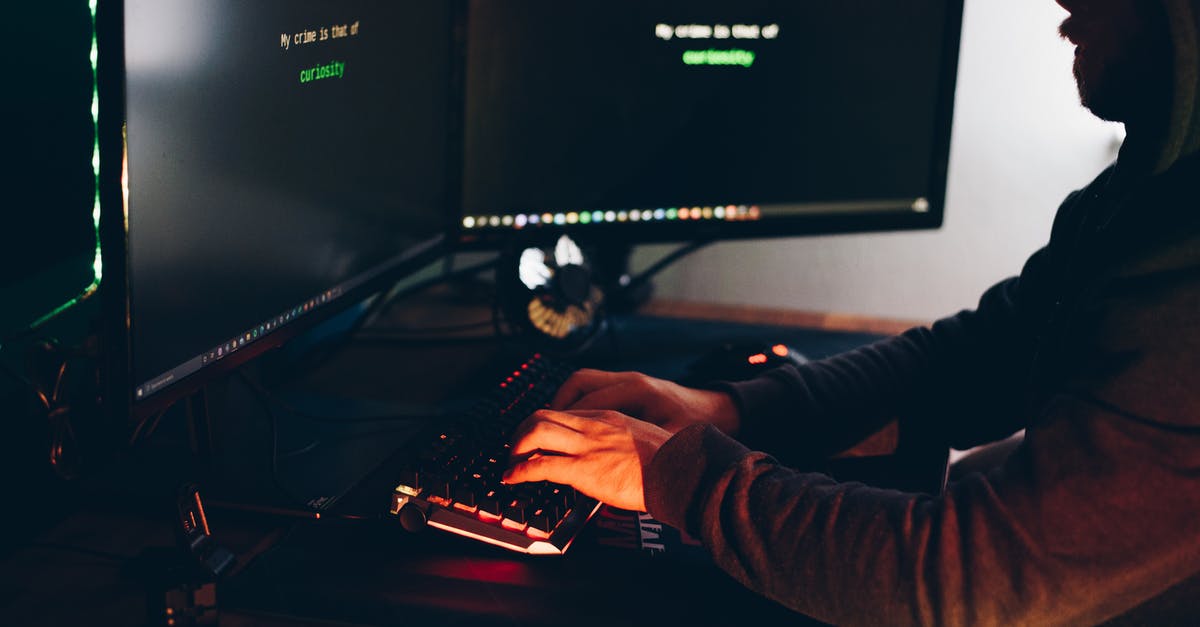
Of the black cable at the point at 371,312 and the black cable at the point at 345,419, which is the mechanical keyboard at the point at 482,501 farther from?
the black cable at the point at 371,312

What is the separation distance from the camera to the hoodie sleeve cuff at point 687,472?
2.79ft

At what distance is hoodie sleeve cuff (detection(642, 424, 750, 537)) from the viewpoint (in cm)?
85

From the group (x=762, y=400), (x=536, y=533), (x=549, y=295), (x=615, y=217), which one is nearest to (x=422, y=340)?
(x=549, y=295)

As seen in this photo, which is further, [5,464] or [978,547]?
[5,464]

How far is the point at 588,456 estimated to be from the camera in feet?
2.96

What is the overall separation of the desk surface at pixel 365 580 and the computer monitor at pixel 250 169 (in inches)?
5.8

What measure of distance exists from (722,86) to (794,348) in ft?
1.12

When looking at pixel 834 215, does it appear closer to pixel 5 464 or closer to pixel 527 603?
pixel 527 603

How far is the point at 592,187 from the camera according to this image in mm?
1423

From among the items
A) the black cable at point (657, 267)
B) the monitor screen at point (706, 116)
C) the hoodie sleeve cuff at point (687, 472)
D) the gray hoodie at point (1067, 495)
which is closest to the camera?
the gray hoodie at point (1067, 495)

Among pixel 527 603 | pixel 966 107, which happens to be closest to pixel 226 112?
pixel 527 603

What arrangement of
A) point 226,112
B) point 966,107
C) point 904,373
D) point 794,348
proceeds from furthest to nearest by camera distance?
1. point 966,107
2. point 794,348
3. point 904,373
4. point 226,112

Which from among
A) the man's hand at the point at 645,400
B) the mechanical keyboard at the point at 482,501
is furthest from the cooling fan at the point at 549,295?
the mechanical keyboard at the point at 482,501

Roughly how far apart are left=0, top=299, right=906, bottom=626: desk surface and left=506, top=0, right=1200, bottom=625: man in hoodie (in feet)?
0.15
